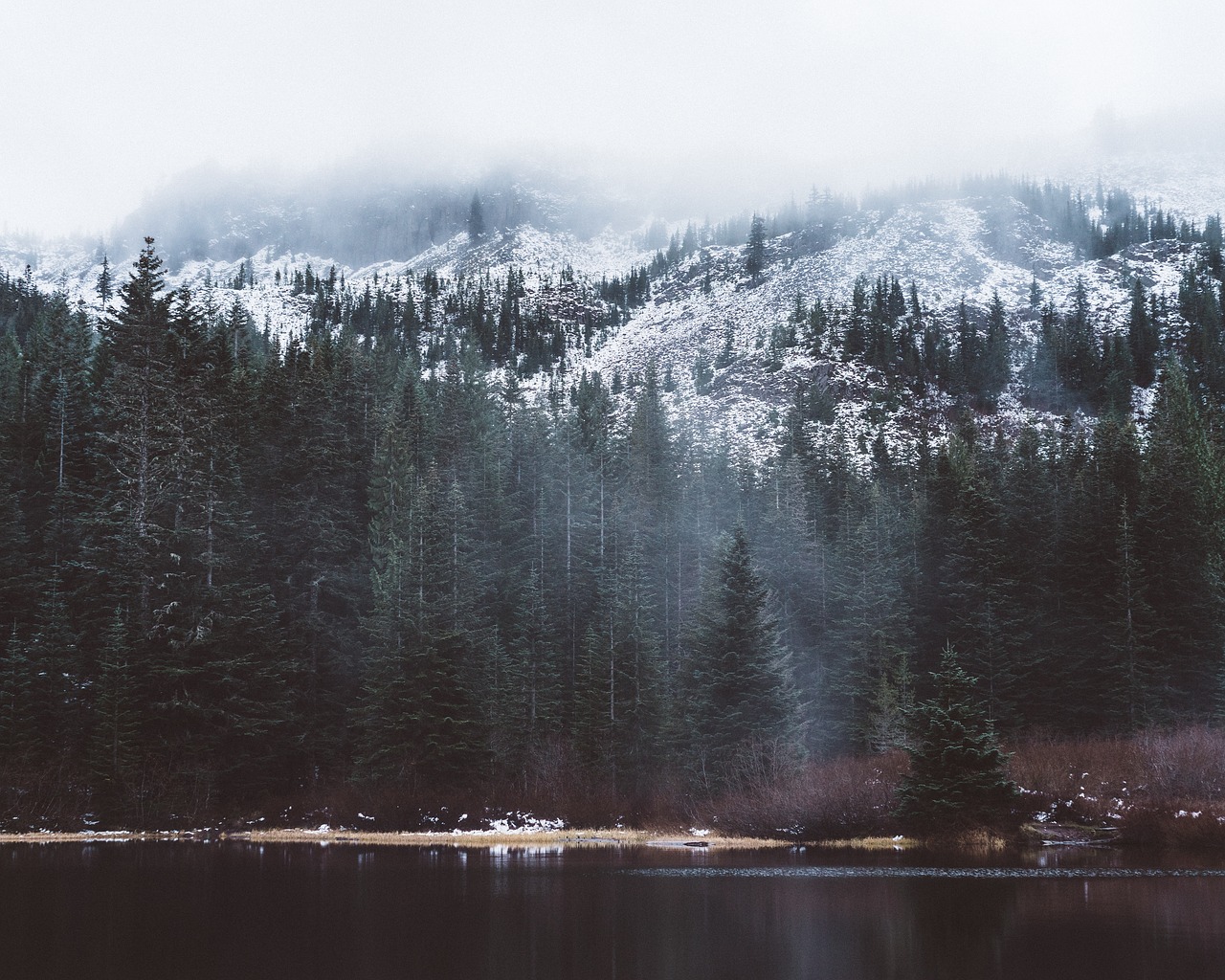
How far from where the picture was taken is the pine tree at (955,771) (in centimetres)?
3538

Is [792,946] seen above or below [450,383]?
below

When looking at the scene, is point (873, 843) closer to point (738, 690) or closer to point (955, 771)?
point (955, 771)

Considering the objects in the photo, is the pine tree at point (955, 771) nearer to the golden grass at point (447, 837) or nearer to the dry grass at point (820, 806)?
the dry grass at point (820, 806)

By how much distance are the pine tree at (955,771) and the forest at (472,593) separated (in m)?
8.83

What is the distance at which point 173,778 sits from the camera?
4844cm

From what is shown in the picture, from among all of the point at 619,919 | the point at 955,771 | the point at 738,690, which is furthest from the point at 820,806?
the point at 619,919

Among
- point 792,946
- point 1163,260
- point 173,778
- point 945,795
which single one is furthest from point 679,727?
point 1163,260

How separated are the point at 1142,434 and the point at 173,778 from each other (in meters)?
116

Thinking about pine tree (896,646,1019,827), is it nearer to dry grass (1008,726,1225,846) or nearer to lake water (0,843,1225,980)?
dry grass (1008,726,1225,846)

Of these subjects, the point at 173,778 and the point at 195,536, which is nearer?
the point at 173,778

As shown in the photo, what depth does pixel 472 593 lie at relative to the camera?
5994 cm

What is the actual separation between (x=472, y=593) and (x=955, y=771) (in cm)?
3157

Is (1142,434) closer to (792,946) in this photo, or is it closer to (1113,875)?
(1113,875)

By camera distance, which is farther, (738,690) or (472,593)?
(472,593)
